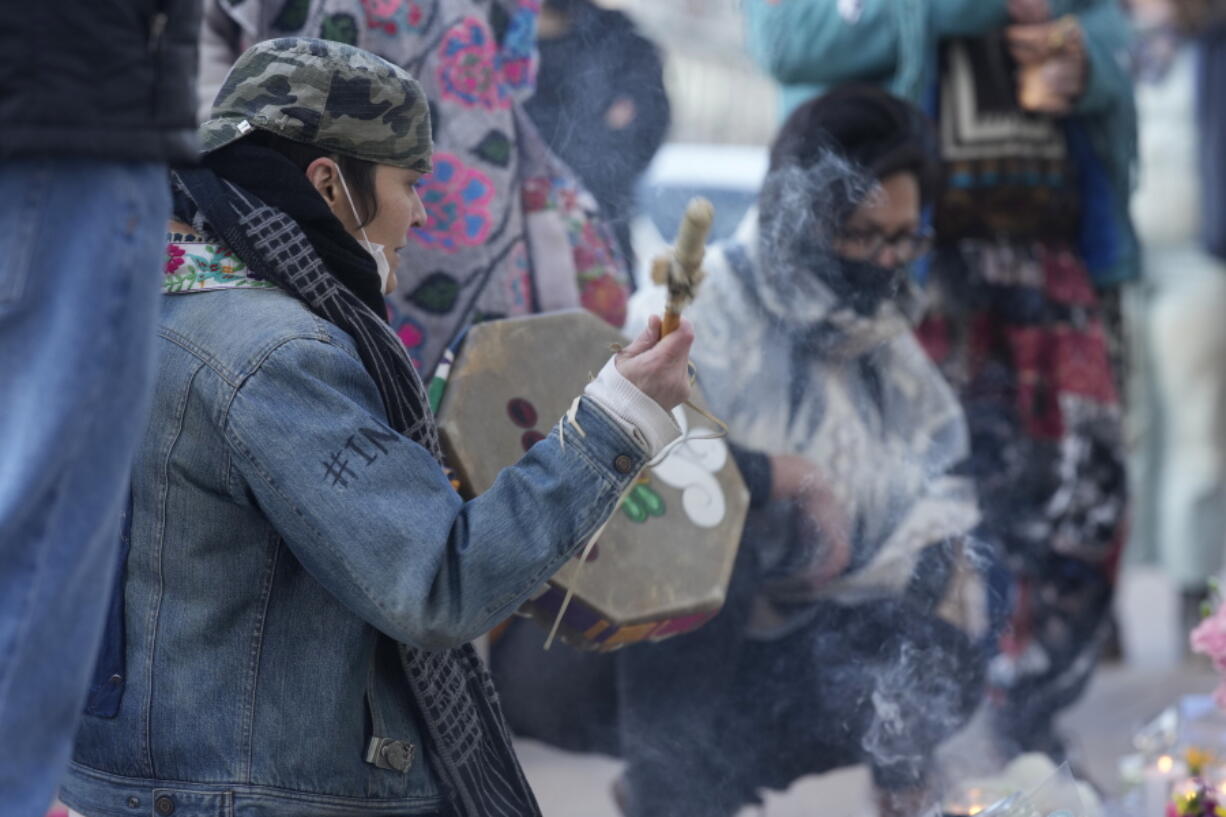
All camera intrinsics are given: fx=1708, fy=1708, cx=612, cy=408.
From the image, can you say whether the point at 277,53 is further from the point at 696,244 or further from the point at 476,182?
the point at 476,182

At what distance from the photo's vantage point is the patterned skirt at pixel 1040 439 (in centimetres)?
422

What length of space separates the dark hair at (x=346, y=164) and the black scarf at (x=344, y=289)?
33mm

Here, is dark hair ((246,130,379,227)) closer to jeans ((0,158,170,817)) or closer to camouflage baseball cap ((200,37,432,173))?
camouflage baseball cap ((200,37,432,173))

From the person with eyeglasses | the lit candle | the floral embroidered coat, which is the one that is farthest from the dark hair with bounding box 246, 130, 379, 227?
the lit candle

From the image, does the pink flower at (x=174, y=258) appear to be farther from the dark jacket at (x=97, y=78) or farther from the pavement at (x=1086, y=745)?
the pavement at (x=1086, y=745)

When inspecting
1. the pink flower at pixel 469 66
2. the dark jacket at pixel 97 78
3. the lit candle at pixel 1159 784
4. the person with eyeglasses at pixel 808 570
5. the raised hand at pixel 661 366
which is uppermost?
the dark jacket at pixel 97 78

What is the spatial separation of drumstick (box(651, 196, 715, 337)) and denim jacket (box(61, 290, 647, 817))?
6.1 inches

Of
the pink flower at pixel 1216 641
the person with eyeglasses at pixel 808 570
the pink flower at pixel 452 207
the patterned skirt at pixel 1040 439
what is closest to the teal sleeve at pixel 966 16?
the patterned skirt at pixel 1040 439

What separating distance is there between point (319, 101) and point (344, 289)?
225 millimetres

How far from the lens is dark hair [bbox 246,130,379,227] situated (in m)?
2.06

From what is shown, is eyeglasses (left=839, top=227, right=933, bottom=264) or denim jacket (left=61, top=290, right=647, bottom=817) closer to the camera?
denim jacket (left=61, top=290, right=647, bottom=817)

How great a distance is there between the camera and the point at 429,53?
288 cm

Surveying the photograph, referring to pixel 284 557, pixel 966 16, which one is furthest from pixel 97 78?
pixel 966 16

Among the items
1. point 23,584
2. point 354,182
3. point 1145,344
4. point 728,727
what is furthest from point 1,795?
point 1145,344
